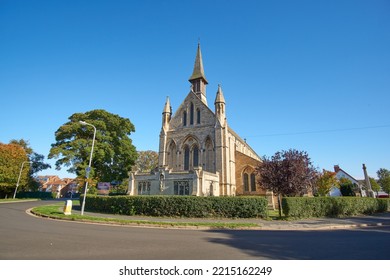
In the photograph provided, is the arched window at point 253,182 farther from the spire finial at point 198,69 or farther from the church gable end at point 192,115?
the spire finial at point 198,69

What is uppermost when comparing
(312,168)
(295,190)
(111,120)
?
(111,120)

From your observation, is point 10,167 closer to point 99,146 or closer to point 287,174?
point 99,146

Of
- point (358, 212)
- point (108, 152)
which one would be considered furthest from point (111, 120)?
point (358, 212)

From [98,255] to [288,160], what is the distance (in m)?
16.8

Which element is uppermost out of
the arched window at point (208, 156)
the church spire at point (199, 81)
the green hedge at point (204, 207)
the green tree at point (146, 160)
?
the church spire at point (199, 81)

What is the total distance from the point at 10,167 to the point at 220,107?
129 feet

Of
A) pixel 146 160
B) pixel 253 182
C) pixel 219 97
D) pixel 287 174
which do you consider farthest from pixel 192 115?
pixel 146 160

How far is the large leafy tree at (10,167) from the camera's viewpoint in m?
37.8

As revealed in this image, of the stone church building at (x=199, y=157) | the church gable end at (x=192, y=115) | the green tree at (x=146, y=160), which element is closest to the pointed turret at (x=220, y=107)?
the stone church building at (x=199, y=157)

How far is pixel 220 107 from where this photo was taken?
33250 millimetres

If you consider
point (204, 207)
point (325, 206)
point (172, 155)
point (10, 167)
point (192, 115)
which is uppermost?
point (192, 115)

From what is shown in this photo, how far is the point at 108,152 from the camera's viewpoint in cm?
3572

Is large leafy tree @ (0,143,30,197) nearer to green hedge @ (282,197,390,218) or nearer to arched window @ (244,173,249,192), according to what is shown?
arched window @ (244,173,249,192)

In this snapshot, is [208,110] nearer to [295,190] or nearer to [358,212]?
[295,190]
